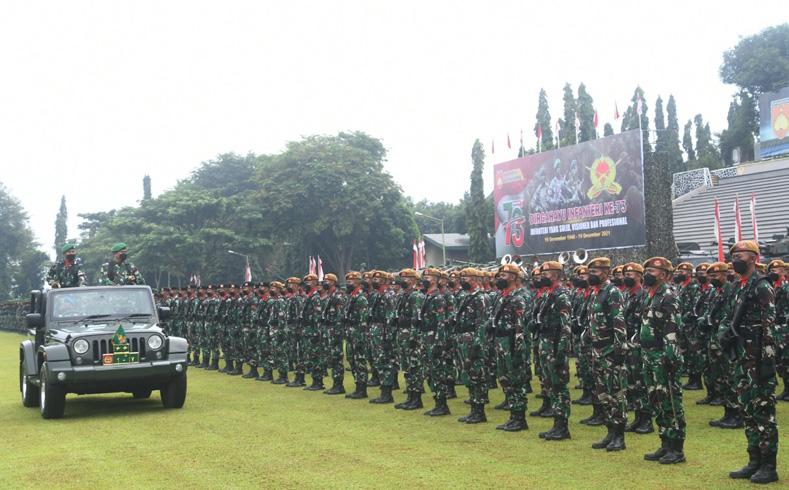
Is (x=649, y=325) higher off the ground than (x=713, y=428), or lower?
higher

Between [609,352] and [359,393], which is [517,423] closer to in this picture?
[609,352]

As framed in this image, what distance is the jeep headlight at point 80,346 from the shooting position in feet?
40.2

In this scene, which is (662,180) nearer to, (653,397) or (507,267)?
(507,267)

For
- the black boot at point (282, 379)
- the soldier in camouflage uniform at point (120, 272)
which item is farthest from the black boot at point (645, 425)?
the soldier in camouflage uniform at point (120, 272)

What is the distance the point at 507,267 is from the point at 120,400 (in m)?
7.82

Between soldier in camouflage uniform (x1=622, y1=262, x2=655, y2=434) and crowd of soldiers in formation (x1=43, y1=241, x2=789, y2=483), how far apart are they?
0.6 inches

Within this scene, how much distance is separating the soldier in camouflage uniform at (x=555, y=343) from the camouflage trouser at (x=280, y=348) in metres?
7.91

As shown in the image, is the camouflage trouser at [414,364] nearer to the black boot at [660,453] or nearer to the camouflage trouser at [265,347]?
the black boot at [660,453]

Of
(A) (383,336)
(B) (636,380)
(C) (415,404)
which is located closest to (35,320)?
(A) (383,336)

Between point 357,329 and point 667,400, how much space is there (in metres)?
7.17

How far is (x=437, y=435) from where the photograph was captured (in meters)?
10.6

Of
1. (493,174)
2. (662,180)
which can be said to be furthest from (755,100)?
(662,180)

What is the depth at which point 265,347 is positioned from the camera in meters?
18.6

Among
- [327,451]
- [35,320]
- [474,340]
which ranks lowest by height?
[327,451]
